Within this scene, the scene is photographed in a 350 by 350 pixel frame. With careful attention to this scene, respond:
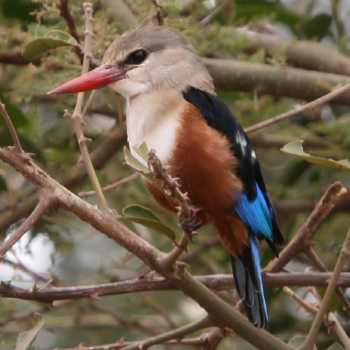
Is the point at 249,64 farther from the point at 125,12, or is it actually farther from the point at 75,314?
the point at 75,314

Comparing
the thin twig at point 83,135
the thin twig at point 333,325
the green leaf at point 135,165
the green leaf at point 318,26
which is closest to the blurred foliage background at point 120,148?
the green leaf at point 318,26

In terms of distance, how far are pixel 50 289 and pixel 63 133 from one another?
4.36 feet

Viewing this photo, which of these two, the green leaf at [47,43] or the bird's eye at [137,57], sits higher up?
the green leaf at [47,43]

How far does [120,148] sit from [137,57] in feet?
1.24

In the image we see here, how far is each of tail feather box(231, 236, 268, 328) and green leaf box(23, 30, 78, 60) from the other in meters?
0.57

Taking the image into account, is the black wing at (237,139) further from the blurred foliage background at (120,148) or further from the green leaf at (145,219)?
the green leaf at (145,219)

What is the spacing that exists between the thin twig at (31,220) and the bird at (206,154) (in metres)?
0.62

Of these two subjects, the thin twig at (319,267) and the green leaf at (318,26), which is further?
the green leaf at (318,26)

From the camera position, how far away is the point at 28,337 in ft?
5.98

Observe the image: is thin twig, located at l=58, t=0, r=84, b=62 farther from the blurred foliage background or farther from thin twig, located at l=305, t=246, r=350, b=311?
thin twig, located at l=305, t=246, r=350, b=311

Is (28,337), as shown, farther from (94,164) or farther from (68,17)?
(94,164)

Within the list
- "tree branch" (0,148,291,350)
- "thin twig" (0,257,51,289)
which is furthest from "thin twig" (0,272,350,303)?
"thin twig" (0,257,51,289)

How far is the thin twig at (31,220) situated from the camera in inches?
58.4

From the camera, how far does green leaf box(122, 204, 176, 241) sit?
5.64 feet
